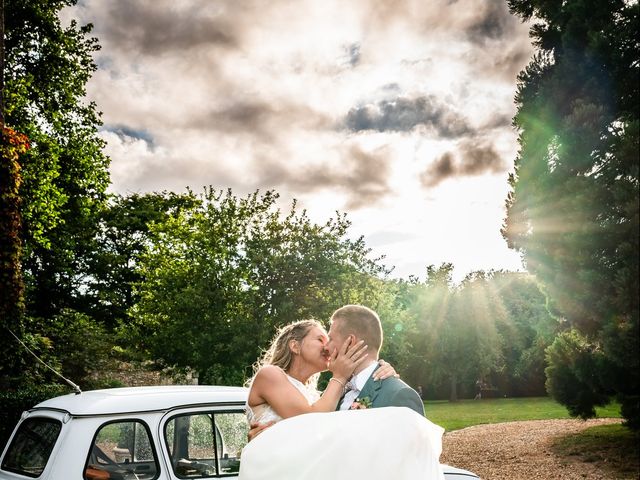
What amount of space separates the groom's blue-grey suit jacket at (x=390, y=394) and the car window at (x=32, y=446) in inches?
99.4

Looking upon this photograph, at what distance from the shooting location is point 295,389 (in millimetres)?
3803

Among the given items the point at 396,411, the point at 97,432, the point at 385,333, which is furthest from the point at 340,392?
the point at 385,333

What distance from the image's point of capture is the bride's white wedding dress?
10.6ft

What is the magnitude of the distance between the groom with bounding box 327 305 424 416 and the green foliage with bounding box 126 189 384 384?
43.7 feet

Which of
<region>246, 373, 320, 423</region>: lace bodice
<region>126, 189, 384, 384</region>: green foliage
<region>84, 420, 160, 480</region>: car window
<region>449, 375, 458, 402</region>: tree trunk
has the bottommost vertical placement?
<region>449, 375, 458, 402</region>: tree trunk

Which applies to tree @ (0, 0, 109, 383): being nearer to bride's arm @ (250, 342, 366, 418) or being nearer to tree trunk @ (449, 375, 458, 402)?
bride's arm @ (250, 342, 366, 418)

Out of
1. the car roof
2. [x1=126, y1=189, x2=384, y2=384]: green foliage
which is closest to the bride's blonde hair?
the car roof

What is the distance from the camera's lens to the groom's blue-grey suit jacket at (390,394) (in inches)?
137

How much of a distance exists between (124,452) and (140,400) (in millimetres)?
455

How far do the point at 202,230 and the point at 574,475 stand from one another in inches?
526

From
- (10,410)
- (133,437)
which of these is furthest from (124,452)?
(10,410)

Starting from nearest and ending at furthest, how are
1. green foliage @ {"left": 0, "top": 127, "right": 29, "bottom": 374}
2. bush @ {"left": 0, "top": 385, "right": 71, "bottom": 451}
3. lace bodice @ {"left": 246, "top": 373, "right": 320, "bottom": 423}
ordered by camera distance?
lace bodice @ {"left": 246, "top": 373, "right": 320, "bottom": 423}, bush @ {"left": 0, "top": 385, "right": 71, "bottom": 451}, green foliage @ {"left": 0, "top": 127, "right": 29, "bottom": 374}

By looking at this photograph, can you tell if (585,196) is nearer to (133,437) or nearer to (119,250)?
(133,437)

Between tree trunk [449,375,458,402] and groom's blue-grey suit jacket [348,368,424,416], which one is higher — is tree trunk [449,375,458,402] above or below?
below
